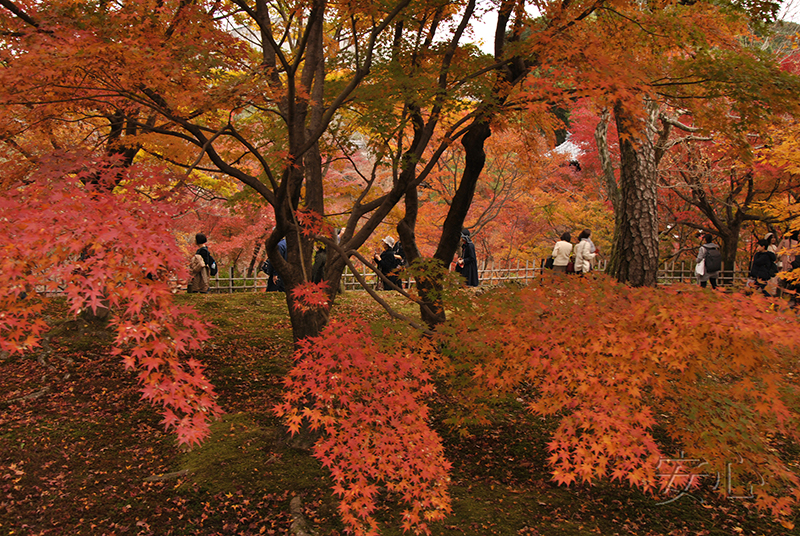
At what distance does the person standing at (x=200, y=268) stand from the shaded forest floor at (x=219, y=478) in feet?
12.1

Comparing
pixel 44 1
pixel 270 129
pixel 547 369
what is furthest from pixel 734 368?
pixel 44 1

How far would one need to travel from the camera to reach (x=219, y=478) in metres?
4.84

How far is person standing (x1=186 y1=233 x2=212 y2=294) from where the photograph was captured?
392 inches

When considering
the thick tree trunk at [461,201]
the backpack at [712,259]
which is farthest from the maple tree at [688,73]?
the backpack at [712,259]

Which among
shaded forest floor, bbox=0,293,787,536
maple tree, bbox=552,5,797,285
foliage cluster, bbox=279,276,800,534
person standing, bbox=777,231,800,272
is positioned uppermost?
maple tree, bbox=552,5,797,285

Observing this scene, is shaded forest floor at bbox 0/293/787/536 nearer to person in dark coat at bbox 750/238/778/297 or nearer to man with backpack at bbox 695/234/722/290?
person in dark coat at bbox 750/238/778/297

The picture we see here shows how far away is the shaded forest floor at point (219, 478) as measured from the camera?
14.4ft

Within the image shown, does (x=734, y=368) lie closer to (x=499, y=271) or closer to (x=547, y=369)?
(x=547, y=369)

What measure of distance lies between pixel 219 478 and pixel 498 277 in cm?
1495

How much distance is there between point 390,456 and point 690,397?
2.50 metres

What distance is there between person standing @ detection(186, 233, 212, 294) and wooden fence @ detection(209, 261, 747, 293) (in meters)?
3.72

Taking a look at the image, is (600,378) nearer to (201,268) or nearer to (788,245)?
(788,245)

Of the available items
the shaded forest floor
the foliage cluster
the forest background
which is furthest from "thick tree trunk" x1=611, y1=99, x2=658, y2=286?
the foliage cluster

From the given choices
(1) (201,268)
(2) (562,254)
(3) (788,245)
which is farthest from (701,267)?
(1) (201,268)
